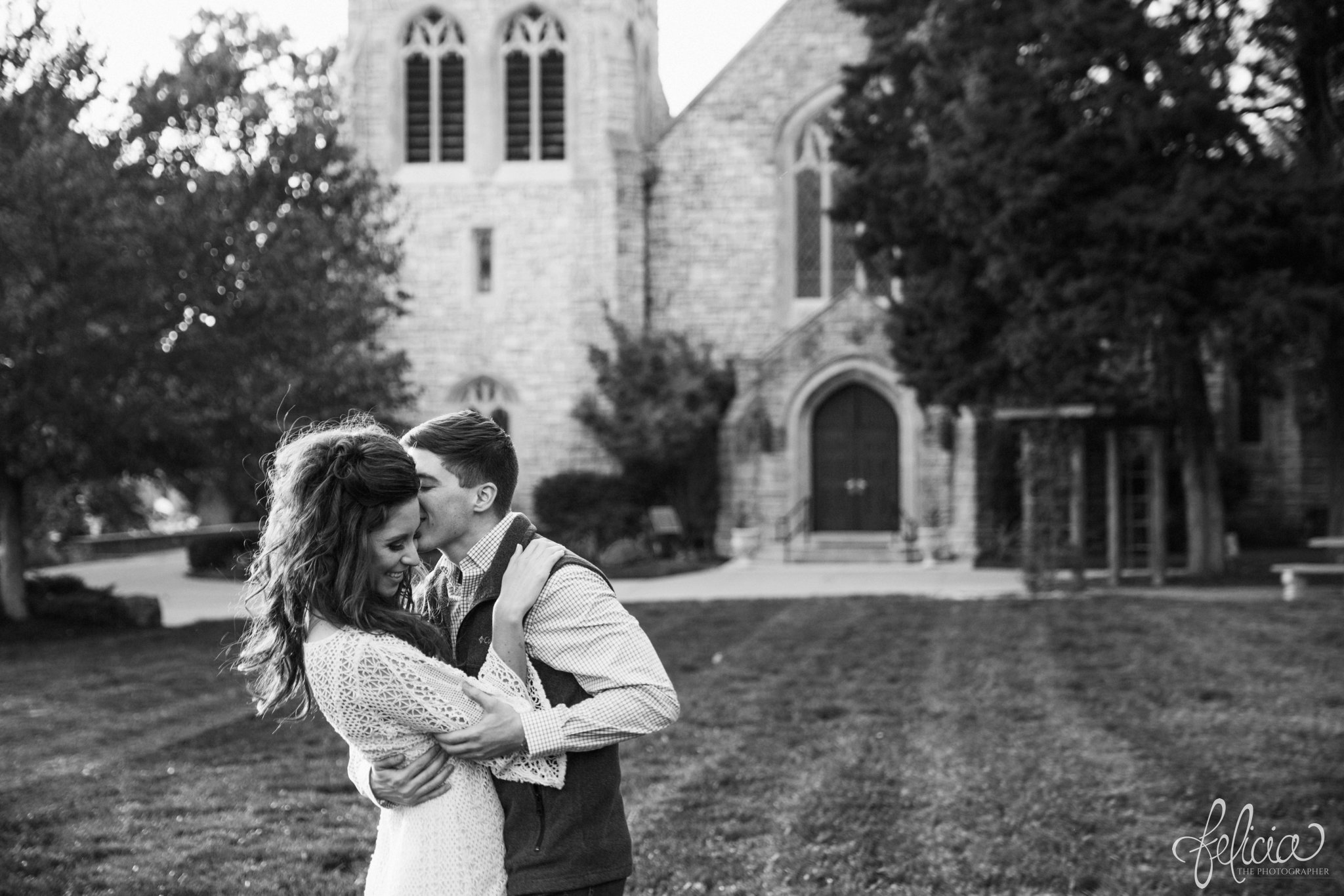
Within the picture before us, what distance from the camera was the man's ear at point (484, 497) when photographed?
3.06 meters

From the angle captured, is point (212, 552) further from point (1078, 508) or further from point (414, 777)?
point (414, 777)

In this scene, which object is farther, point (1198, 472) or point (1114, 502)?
point (1198, 472)

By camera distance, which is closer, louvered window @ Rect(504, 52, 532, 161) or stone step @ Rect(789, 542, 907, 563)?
stone step @ Rect(789, 542, 907, 563)

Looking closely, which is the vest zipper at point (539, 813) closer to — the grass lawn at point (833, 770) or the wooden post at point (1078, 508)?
the grass lawn at point (833, 770)

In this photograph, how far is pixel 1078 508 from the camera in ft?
59.6

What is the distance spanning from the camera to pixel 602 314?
89.3ft

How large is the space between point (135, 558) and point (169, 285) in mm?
18570

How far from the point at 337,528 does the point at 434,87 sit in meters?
26.2

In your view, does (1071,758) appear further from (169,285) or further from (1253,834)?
(169,285)

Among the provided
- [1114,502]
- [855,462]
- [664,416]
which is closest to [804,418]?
[855,462]

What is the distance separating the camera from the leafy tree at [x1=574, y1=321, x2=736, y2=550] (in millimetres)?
25359

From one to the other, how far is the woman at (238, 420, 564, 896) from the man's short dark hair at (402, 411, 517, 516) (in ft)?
0.42

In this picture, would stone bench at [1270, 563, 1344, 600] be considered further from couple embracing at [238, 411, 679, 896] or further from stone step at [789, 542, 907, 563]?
couple embracing at [238, 411, 679, 896]

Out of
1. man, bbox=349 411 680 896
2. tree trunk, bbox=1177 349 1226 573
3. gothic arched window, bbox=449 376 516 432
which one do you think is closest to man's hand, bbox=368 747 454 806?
man, bbox=349 411 680 896
